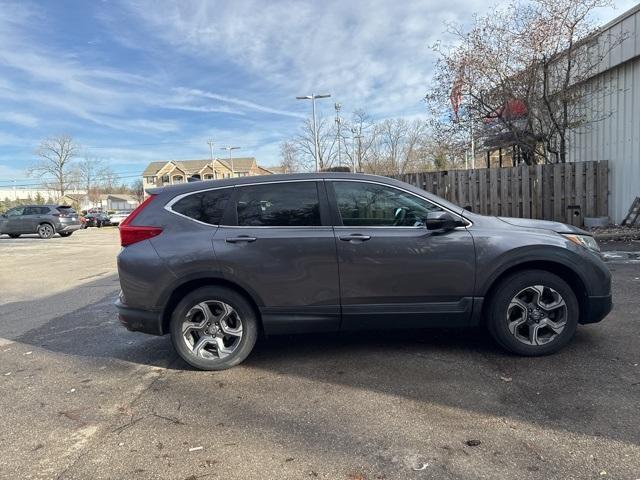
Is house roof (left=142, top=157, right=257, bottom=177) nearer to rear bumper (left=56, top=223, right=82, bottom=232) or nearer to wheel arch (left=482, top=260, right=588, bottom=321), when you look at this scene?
rear bumper (left=56, top=223, right=82, bottom=232)

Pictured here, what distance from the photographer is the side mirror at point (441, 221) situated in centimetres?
412

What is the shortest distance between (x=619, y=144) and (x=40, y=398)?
13587mm

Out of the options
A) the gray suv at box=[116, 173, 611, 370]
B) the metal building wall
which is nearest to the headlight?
the gray suv at box=[116, 173, 611, 370]

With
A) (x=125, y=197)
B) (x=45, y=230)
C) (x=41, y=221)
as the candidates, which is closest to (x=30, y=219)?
(x=41, y=221)

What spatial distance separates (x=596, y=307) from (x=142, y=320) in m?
4.06

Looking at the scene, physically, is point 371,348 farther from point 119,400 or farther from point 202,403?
point 119,400

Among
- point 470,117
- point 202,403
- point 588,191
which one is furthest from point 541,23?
point 202,403

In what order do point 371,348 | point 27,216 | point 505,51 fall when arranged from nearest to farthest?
point 371,348 → point 505,51 → point 27,216

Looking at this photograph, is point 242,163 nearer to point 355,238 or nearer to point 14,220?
point 14,220

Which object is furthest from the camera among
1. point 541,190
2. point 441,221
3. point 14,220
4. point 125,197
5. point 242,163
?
point 125,197

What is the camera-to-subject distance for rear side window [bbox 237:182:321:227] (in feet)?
14.2

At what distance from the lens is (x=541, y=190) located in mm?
13266

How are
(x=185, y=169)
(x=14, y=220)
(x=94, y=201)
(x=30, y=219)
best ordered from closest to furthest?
1. (x=30, y=219)
2. (x=14, y=220)
3. (x=94, y=201)
4. (x=185, y=169)

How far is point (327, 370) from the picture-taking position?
4215 mm
